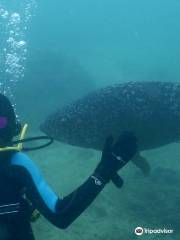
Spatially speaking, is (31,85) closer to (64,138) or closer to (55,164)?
(55,164)

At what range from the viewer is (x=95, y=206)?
332 inches

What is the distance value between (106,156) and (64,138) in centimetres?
465

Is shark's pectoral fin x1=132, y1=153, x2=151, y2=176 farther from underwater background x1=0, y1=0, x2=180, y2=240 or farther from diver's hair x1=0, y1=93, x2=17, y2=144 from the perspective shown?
diver's hair x1=0, y1=93, x2=17, y2=144

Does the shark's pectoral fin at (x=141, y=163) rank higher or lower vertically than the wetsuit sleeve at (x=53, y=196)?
lower

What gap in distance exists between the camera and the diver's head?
12.3 feet

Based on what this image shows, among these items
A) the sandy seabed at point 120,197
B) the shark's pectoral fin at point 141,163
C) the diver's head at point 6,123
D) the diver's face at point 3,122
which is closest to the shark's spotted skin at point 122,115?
the shark's pectoral fin at point 141,163

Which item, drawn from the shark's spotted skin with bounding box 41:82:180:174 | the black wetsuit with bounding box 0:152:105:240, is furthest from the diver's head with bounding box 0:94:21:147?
the shark's spotted skin with bounding box 41:82:180:174

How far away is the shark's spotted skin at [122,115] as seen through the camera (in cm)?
785

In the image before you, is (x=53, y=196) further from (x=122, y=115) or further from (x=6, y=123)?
(x=122, y=115)

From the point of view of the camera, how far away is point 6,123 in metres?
3.78

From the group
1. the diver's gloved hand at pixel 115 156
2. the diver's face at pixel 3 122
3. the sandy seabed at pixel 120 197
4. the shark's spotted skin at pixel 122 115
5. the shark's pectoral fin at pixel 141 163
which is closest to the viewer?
the diver's gloved hand at pixel 115 156

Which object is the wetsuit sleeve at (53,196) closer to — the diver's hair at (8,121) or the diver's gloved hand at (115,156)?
the diver's gloved hand at (115,156)

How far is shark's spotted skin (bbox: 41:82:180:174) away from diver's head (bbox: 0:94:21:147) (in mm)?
4093

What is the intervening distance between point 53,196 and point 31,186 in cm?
24
